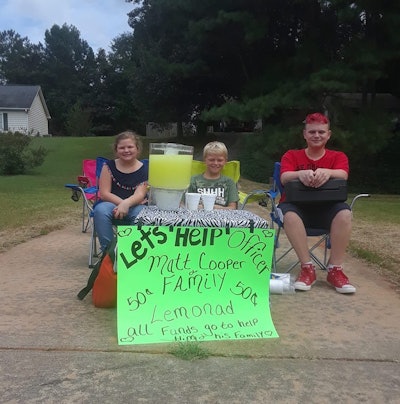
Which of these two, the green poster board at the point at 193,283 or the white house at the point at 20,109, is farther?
the white house at the point at 20,109

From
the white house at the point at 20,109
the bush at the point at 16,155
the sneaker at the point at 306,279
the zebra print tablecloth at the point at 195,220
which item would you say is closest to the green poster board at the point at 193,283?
the zebra print tablecloth at the point at 195,220

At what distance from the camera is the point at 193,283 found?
116 inches

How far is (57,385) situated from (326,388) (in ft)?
3.74

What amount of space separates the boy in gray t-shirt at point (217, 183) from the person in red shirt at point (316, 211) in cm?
46

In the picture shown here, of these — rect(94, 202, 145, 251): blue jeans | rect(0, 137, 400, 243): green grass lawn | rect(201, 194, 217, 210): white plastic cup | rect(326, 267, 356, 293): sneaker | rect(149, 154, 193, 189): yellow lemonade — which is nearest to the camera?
rect(149, 154, 193, 189): yellow lemonade

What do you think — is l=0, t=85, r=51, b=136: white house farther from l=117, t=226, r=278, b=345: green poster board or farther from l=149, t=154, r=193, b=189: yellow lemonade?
l=117, t=226, r=278, b=345: green poster board

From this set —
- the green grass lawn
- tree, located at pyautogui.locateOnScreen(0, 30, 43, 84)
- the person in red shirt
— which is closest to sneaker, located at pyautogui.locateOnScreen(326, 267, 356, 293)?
the person in red shirt

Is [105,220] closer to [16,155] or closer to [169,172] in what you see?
[169,172]

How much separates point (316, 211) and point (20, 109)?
1567 inches

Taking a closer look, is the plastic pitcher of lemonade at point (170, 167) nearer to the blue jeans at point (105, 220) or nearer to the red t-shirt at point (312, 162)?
the blue jeans at point (105, 220)

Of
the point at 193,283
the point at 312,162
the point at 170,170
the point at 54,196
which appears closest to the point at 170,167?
the point at 170,170

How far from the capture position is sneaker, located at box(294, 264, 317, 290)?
3709 millimetres

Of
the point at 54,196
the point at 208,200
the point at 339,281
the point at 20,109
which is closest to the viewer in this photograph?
the point at 208,200

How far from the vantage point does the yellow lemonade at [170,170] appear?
10.7 feet
